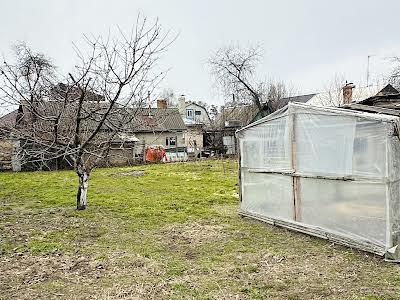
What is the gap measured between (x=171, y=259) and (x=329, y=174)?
267cm

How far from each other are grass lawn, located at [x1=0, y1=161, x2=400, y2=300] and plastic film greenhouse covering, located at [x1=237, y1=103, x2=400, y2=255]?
0.99ft

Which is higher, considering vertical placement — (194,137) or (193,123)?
(193,123)

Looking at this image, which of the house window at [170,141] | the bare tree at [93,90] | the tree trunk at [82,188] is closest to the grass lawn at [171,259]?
the tree trunk at [82,188]

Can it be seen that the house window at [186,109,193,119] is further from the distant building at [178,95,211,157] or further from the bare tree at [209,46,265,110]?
the bare tree at [209,46,265,110]

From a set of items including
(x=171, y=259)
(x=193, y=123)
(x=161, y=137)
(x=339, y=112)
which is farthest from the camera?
(x=193, y=123)

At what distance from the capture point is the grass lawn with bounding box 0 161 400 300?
3811 millimetres

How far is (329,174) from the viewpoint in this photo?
208 inches

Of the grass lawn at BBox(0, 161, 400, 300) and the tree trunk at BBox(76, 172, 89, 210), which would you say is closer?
the grass lawn at BBox(0, 161, 400, 300)

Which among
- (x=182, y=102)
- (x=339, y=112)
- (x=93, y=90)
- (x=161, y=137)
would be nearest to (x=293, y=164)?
(x=339, y=112)

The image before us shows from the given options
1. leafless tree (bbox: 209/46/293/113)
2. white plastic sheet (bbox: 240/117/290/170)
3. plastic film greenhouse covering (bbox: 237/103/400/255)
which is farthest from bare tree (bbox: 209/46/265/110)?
plastic film greenhouse covering (bbox: 237/103/400/255)

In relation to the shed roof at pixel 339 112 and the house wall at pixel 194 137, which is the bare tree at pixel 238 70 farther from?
the shed roof at pixel 339 112

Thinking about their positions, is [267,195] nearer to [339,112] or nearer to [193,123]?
[339,112]

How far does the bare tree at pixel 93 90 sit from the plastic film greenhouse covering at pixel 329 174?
2531 millimetres

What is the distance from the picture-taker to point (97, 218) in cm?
750
